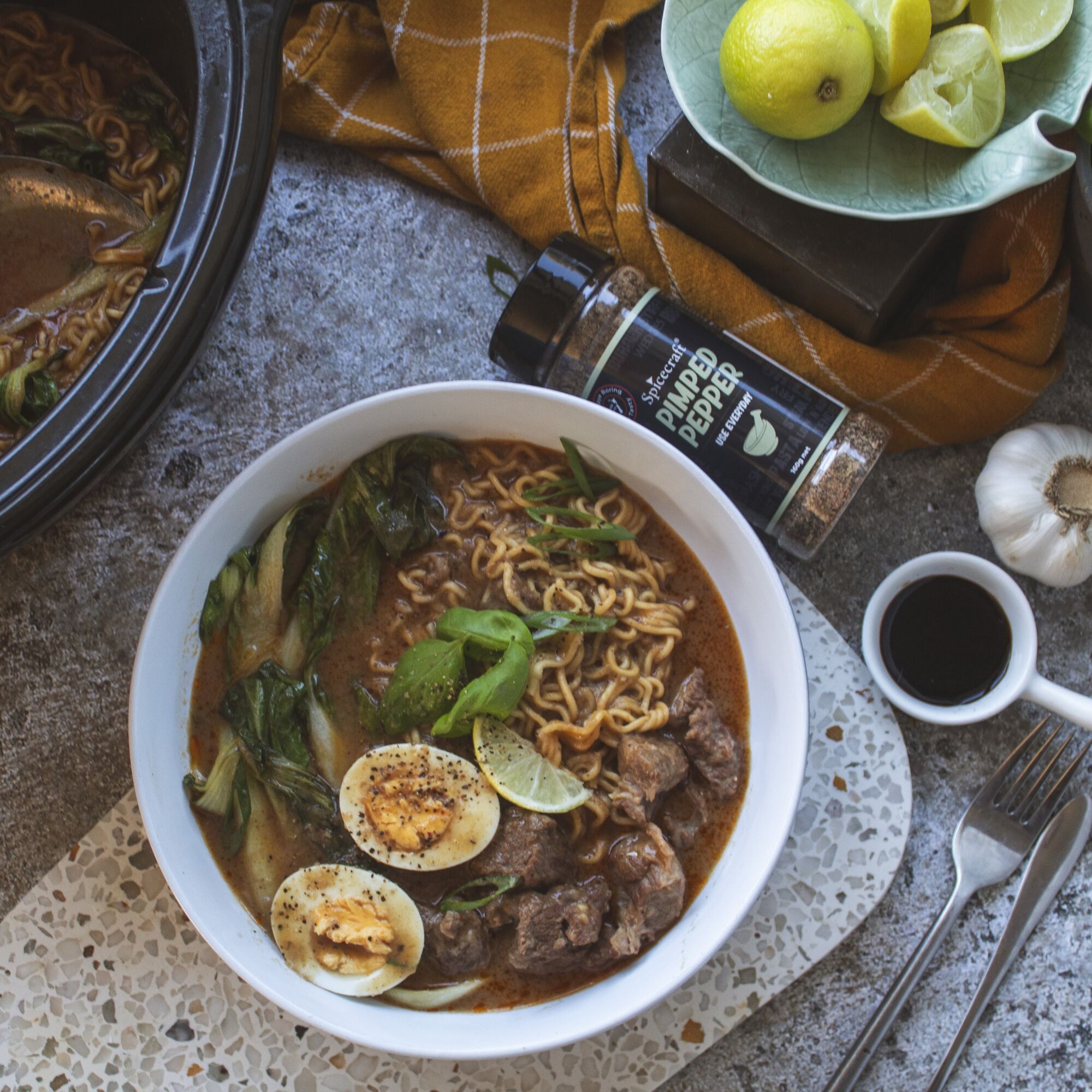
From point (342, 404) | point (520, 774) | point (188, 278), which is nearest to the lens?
point (188, 278)

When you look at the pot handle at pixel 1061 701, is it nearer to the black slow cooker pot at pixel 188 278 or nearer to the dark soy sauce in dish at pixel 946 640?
the dark soy sauce in dish at pixel 946 640

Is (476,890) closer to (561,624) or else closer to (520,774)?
(520,774)

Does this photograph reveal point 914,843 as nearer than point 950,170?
No

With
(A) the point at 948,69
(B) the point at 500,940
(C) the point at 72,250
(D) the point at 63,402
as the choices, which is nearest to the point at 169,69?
(C) the point at 72,250

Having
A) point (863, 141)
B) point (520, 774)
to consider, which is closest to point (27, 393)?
point (520, 774)

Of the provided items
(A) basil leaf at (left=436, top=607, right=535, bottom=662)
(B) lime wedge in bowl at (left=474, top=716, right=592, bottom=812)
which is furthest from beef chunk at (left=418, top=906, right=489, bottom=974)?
(A) basil leaf at (left=436, top=607, right=535, bottom=662)

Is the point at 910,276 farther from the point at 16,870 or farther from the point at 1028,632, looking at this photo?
the point at 16,870
